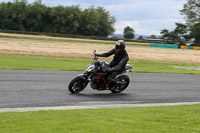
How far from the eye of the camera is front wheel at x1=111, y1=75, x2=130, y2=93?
11.3 meters

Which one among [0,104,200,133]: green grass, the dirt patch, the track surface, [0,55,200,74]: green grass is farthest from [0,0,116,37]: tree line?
[0,104,200,133]: green grass

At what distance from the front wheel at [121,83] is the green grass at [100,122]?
3422 millimetres

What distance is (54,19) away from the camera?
97.7 meters

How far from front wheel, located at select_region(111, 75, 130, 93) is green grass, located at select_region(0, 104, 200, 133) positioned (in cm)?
342

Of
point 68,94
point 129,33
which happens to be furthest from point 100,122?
point 129,33

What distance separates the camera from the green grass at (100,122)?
570 cm

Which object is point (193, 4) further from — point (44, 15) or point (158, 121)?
point (158, 121)

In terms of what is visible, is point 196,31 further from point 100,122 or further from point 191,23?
point 100,122

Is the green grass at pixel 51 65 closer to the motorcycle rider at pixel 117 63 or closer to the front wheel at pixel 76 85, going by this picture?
the front wheel at pixel 76 85

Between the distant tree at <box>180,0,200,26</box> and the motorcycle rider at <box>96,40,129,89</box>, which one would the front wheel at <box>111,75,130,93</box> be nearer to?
the motorcycle rider at <box>96,40,129,89</box>

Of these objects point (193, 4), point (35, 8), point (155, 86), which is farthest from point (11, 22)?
point (155, 86)

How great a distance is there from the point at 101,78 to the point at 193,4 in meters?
87.9

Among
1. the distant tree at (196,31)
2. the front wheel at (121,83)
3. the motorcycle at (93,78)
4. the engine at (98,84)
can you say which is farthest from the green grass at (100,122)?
the distant tree at (196,31)

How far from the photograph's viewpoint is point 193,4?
92.1m
